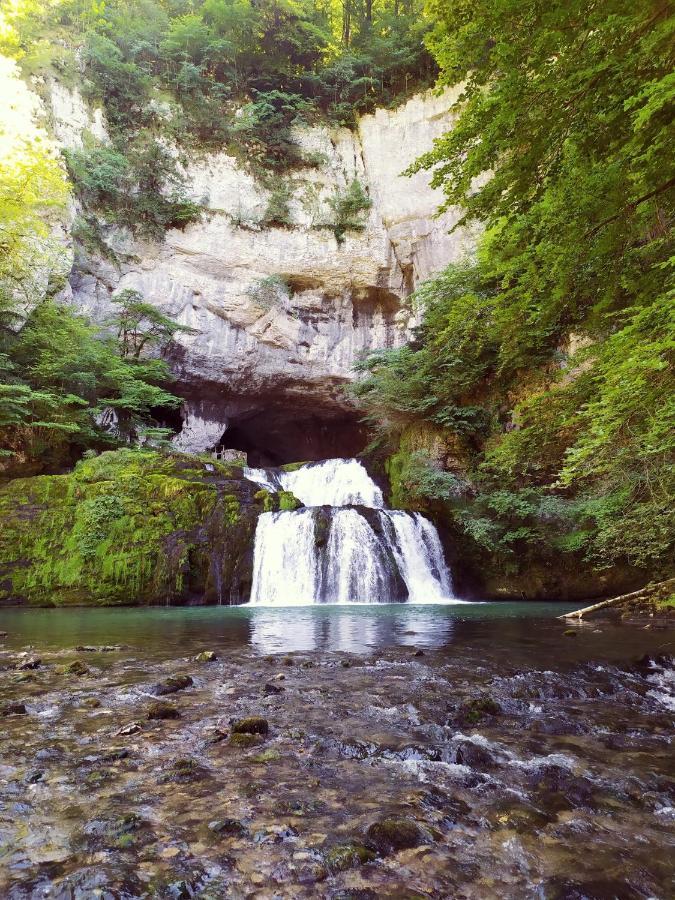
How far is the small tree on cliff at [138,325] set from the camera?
1872 cm

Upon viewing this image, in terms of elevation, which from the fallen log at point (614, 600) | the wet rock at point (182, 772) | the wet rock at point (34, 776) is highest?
the fallen log at point (614, 600)

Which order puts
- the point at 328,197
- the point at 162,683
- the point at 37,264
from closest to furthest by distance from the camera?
the point at 162,683
the point at 37,264
the point at 328,197

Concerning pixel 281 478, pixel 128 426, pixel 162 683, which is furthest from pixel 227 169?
pixel 162 683

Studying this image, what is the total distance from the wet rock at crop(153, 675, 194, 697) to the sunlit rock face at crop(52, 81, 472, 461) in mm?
18953

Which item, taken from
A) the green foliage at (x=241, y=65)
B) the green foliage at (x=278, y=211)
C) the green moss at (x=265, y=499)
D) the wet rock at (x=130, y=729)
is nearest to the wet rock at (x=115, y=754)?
the wet rock at (x=130, y=729)

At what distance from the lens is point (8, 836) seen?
162 cm

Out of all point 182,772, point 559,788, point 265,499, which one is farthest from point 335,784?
point 265,499

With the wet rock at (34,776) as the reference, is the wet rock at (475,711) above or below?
above

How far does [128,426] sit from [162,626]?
40.1 ft

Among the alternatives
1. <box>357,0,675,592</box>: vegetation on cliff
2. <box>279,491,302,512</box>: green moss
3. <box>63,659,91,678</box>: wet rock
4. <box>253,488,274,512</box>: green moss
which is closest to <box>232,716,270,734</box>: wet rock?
<box>63,659,91,678</box>: wet rock

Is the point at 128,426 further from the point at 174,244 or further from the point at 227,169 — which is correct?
the point at 227,169

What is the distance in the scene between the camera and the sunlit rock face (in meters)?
21.3

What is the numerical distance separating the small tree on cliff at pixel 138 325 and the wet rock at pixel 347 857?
19457mm

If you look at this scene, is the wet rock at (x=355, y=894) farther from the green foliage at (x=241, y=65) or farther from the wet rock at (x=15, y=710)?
the green foliage at (x=241, y=65)
